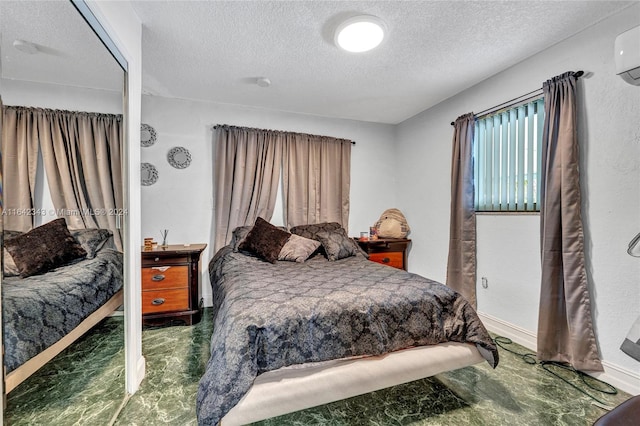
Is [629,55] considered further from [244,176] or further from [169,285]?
[169,285]

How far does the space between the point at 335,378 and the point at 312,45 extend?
238 centimetres

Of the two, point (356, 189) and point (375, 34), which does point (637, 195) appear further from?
point (356, 189)

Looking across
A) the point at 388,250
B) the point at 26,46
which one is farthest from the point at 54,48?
the point at 388,250

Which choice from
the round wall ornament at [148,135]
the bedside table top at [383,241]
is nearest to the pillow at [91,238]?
the round wall ornament at [148,135]

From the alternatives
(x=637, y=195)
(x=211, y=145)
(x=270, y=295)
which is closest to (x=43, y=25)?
(x=270, y=295)

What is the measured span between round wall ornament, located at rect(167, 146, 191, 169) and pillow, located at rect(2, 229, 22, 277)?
8.46 feet

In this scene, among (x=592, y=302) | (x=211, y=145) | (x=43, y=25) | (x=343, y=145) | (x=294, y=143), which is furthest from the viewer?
(x=343, y=145)

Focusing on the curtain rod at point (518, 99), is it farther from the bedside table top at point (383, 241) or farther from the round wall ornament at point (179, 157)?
the round wall ornament at point (179, 157)

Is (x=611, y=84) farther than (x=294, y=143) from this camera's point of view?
No

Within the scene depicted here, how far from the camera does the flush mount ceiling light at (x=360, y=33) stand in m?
1.93

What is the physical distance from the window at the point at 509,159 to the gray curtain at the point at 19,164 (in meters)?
3.24

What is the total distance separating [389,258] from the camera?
379cm

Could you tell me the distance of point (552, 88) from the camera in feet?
7.13

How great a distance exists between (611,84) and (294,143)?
299 cm
